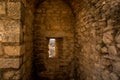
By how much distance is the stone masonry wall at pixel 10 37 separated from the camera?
1.99m

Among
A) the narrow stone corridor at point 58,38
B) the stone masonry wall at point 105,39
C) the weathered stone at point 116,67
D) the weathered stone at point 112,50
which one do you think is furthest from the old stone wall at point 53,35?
the weathered stone at point 116,67

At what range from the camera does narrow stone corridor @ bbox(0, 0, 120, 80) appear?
77.5 inches

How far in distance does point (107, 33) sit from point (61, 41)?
272 cm

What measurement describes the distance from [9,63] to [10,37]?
394 mm

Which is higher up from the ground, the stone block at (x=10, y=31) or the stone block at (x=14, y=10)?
the stone block at (x=14, y=10)

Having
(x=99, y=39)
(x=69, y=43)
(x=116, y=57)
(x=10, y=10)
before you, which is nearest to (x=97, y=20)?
(x=99, y=39)

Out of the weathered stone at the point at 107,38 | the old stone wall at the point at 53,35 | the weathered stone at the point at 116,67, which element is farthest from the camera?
the old stone wall at the point at 53,35

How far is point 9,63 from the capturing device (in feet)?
6.52

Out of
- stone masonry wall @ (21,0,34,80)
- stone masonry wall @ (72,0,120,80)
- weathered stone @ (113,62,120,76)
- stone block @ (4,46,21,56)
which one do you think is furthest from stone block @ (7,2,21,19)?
weathered stone @ (113,62,120,76)

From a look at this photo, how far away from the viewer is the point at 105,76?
84.0 inches

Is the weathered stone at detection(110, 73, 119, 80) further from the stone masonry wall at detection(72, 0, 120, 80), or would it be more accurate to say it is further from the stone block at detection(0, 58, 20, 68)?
the stone block at detection(0, 58, 20, 68)

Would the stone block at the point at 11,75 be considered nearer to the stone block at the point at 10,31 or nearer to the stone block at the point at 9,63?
the stone block at the point at 9,63

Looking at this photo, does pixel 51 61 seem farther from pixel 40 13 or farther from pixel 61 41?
pixel 40 13

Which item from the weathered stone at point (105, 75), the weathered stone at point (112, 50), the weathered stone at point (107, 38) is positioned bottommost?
the weathered stone at point (105, 75)
